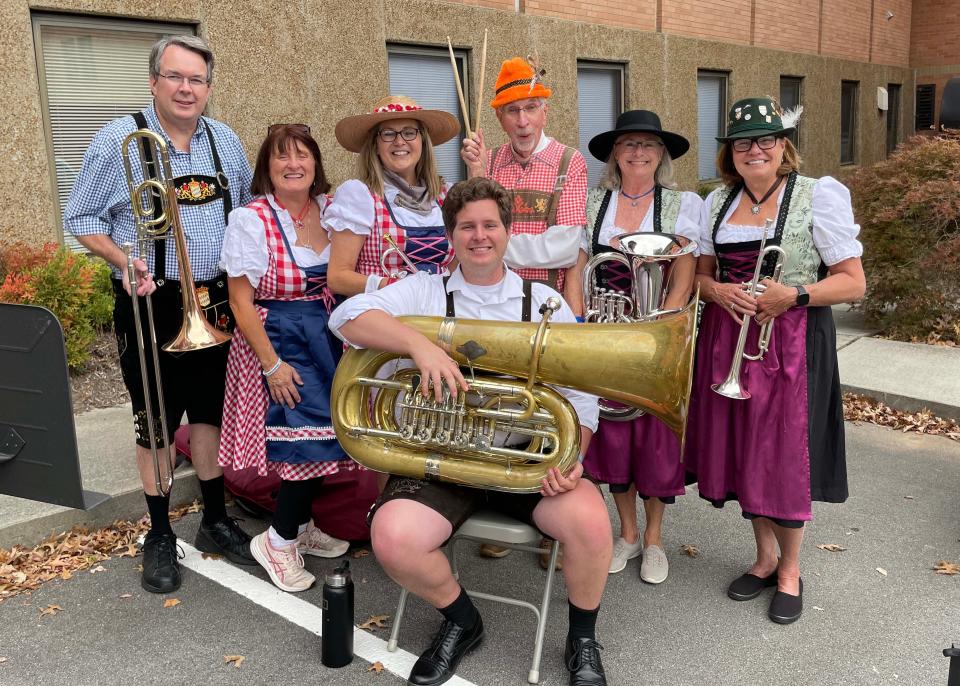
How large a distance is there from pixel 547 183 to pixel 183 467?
94.9 inches

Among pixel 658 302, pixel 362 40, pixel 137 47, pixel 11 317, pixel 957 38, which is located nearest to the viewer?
pixel 11 317

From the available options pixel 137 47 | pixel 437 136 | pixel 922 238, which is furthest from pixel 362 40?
pixel 922 238

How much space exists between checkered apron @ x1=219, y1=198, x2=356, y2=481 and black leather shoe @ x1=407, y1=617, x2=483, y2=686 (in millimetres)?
866

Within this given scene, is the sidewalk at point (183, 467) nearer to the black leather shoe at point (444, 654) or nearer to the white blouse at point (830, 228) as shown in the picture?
the black leather shoe at point (444, 654)

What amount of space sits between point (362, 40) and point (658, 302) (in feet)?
18.1

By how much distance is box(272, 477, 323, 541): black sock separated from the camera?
11.3 ft

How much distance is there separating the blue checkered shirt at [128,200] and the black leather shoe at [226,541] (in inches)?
45.8

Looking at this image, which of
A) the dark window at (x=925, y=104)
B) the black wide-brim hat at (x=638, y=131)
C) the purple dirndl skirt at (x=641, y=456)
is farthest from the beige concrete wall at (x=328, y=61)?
the dark window at (x=925, y=104)

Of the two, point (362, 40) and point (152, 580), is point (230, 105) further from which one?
point (152, 580)

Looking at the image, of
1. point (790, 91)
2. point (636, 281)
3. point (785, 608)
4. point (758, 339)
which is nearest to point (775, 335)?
point (758, 339)

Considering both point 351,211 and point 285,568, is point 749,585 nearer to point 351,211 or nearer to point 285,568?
point 285,568

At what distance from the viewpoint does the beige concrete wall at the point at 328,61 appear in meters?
5.90

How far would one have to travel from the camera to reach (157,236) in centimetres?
323

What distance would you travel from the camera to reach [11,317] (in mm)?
2131
